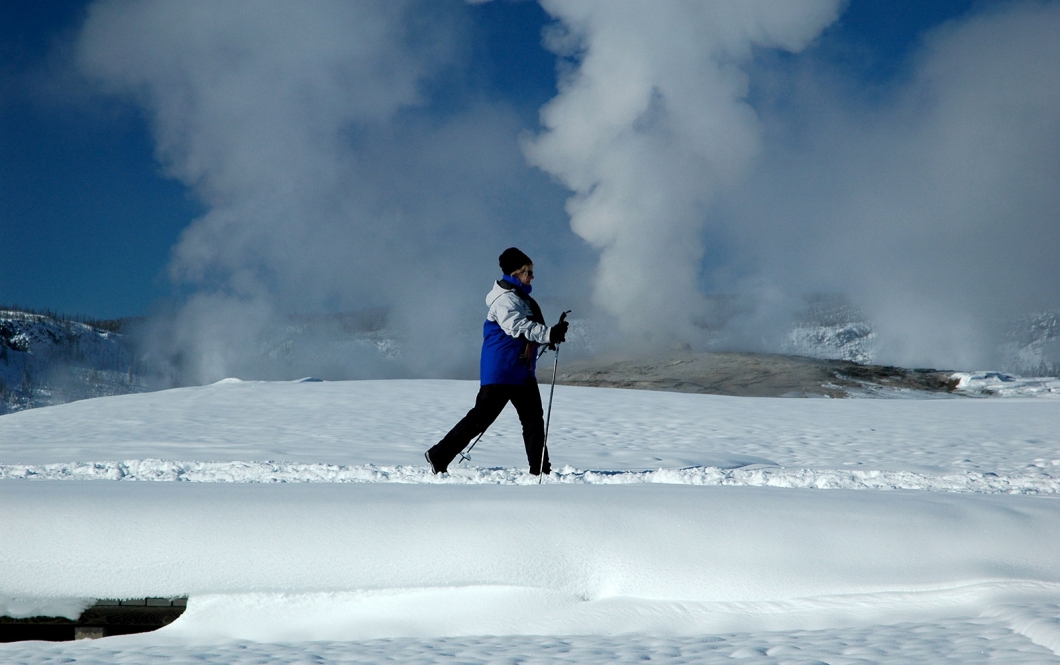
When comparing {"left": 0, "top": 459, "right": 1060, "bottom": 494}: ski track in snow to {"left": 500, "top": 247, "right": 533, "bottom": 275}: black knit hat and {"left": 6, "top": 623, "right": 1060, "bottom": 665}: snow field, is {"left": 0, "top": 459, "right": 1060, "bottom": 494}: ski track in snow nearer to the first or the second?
{"left": 500, "top": 247, "right": 533, "bottom": 275}: black knit hat

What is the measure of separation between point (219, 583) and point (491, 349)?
255 centimetres

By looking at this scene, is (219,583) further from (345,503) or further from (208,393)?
(208,393)

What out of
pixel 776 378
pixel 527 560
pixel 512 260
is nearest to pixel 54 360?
pixel 776 378

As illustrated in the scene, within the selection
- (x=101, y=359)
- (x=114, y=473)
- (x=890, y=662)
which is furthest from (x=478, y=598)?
(x=101, y=359)

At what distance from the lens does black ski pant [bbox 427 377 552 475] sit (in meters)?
4.68

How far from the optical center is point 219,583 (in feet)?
8.18

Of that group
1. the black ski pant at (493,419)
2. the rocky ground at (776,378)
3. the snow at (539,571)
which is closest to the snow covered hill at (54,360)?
the rocky ground at (776,378)

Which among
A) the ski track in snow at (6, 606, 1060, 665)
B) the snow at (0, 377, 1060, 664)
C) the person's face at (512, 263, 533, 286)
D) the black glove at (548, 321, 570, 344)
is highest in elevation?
the person's face at (512, 263, 533, 286)

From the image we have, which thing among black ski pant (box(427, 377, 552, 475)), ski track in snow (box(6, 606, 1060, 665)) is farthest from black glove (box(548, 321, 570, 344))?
ski track in snow (box(6, 606, 1060, 665))

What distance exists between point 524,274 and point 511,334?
1.48 ft

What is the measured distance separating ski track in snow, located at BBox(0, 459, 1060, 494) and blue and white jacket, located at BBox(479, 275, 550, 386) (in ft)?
2.11

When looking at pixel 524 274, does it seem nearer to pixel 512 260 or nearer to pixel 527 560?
pixel 512 260

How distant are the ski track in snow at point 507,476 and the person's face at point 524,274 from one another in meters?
1.23

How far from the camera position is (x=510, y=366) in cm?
477
